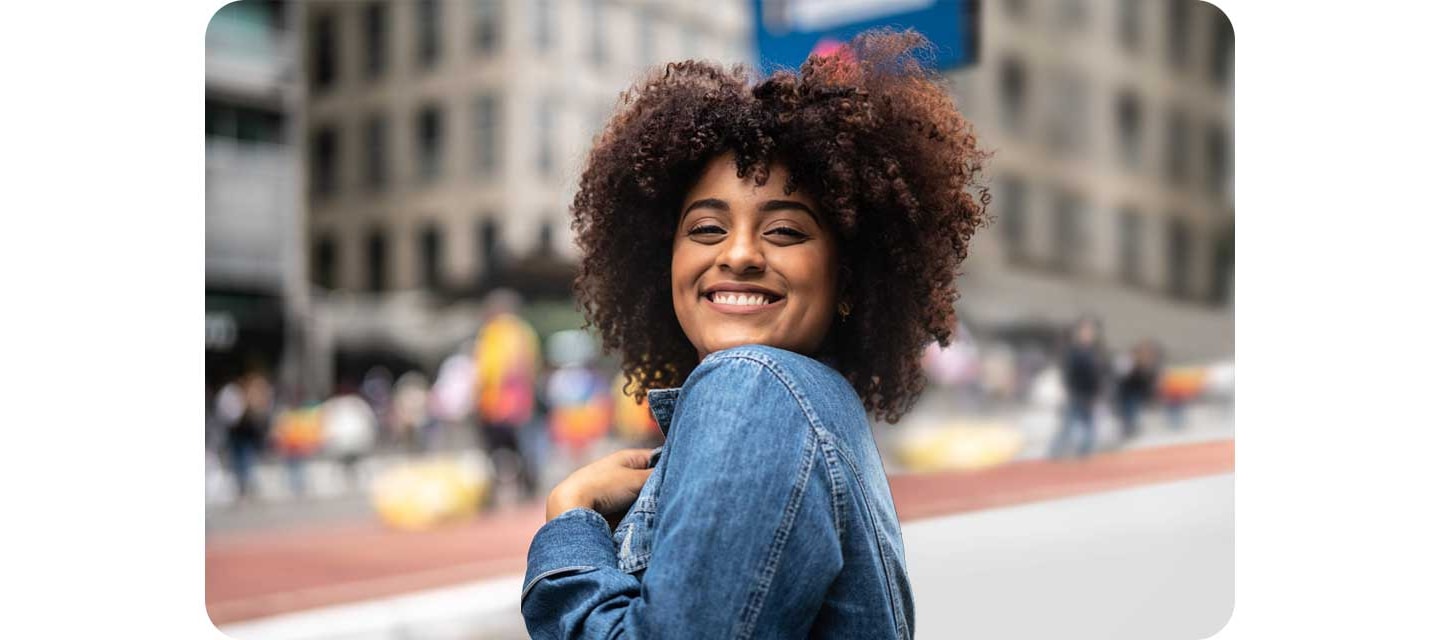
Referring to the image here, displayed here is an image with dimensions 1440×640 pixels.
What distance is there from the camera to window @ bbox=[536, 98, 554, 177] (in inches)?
312

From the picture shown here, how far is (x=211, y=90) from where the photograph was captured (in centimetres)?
627

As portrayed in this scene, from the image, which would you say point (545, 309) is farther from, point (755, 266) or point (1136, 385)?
point (755, 266)

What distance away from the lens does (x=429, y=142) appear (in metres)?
8.20

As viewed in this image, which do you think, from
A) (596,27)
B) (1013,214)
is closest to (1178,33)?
(1013,214)

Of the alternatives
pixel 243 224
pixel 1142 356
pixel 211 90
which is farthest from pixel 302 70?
pixel 1142 356

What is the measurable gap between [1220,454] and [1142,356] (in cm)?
183

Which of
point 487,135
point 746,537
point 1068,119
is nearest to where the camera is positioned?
point 746,537

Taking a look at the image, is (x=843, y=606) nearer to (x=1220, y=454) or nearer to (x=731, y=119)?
(x=731, y=119)

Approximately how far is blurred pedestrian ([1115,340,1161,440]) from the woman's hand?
6301 millimetres

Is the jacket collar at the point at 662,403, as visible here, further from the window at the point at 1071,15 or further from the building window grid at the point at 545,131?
the building window grid at the point at 545,131

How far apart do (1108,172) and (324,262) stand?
5.07 metres

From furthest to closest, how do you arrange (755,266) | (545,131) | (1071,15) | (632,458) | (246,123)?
(545,131)
(1071,15)
(246,123)
(632,458)
(755,266)

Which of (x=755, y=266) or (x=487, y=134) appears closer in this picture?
(x=755, y=266)

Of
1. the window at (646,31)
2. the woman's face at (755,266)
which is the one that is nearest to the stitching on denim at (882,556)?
the woman's face at (755,266)
